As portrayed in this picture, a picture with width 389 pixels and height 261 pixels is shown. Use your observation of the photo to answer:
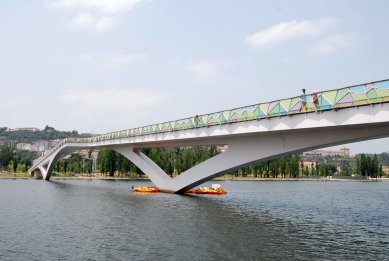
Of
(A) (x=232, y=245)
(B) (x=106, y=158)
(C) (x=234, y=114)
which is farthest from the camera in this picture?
(B) (x=106, y=158)

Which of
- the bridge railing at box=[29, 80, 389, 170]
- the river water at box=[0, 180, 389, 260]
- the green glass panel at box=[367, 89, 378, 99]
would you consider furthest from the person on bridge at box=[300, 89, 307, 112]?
the river water at box=[0, 180, 389, 260]

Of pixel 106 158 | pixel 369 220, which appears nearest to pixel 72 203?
pixel 369 220

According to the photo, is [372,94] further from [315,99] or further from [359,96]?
[315,99]

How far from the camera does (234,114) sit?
34.9m

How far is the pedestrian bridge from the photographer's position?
942 inches

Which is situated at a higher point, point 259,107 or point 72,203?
point 259,107

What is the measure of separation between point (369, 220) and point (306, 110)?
498 inches

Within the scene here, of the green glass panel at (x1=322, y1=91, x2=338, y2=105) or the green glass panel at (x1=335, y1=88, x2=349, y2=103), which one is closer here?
the green glass panel at (x1=335, y1=88, x2=349, y2=103)

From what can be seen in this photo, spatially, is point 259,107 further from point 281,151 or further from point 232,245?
point 232,245

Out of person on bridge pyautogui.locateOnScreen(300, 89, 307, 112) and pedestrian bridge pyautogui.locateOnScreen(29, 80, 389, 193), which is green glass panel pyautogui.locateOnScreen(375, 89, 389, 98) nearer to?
pedestrian bridge pyautogui.locateOnScreen(29, 80, 389, 193)

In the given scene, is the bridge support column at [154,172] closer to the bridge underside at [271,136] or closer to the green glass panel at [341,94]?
→ the bridge underside at [271,136]

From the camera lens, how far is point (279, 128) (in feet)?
97.7

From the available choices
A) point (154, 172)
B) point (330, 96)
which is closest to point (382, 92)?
point (330, 96)

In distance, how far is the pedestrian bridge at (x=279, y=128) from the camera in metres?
23.9
